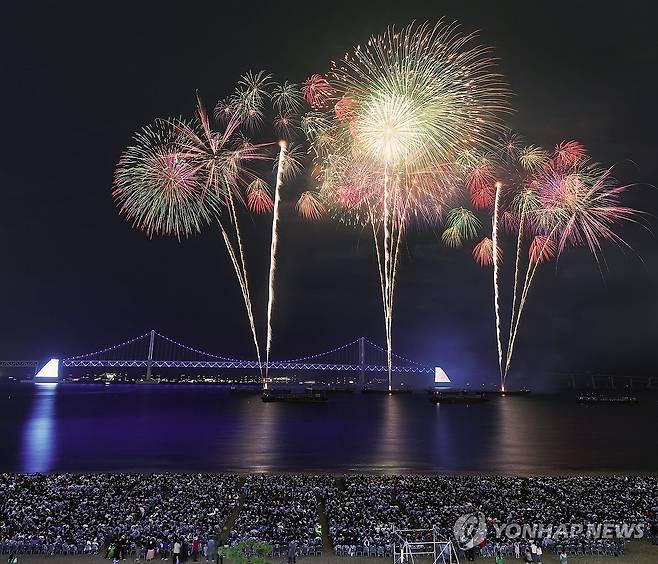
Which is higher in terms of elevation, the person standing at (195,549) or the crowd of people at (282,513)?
the crowd of people at (282,513)

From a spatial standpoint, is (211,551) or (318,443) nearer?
(211,551)

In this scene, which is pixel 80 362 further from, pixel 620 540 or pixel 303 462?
pixel 620 540

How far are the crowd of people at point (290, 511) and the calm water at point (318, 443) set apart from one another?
1210 centimetres

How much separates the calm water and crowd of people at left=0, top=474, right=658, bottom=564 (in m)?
12.1

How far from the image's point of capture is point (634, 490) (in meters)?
24.0

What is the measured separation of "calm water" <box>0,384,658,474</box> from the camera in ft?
129

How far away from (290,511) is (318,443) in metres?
33.2

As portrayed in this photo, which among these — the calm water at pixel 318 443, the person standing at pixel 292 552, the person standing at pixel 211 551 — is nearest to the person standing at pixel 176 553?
the person standing at pixel 211 551

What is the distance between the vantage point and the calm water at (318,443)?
39.5 metres

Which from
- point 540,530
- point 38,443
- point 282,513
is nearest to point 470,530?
point 540,530

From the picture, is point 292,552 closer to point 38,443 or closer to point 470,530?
point 470,530

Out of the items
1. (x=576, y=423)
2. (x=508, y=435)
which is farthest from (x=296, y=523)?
(x=576, y=423)

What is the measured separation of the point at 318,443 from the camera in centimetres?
5209

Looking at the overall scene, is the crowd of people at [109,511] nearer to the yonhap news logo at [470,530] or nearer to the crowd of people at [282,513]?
the crowd of people at [282,513]
